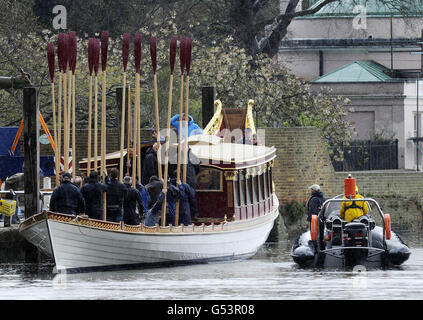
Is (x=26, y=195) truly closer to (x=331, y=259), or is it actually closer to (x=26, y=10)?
(x=331, y=259)

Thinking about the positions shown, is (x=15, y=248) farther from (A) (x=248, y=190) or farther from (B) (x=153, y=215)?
(A) (x=248, y=190)

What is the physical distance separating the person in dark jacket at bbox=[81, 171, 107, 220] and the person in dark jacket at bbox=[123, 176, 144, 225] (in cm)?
51

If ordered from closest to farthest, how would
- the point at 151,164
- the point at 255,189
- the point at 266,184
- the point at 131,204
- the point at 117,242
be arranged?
the point at 117,242 < the point at 131,204 < the point at 151,164 < the point at 255,189 < the point at 266,184

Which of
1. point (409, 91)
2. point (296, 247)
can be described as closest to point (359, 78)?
point (409, 91)

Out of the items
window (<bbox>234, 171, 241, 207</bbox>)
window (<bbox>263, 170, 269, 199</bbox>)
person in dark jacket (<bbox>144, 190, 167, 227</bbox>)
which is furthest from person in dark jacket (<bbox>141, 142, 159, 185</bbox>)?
window (<bbox>263, 170, 269, 199</bbox>)

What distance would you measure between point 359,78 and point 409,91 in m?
2.31

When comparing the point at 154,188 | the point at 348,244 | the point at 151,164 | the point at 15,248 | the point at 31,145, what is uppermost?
the point at 31,145

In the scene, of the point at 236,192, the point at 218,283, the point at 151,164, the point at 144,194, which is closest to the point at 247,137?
the point at 236,192

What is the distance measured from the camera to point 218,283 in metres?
27.7

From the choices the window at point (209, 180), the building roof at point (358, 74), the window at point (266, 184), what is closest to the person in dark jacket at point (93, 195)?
the window at point (209, 180)

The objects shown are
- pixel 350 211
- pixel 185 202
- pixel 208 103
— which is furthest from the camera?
pixel 208 103

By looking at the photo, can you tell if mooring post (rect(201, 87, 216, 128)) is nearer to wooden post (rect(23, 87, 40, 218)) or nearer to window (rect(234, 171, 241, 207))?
window (rect(234, 171, 241, 207))

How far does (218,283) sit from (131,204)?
11.2ft

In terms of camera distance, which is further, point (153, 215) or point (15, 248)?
point (15, 248)
